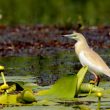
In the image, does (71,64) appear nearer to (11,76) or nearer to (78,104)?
(11,76)

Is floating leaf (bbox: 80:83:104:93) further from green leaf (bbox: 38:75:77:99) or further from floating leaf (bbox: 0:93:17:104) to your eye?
floating leaf (bbox: 0:93:17:104)

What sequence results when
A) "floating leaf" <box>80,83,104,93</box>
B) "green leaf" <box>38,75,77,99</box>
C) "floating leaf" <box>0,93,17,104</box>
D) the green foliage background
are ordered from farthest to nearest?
the green foliage background, "floating leaf" <box>80,83,104,93</box>, "green leaf" <box>38,75,77,99</box>, "floating leaf" <box>0,93,17,104</box>

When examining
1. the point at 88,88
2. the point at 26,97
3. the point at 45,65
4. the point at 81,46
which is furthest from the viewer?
the point at 45,65

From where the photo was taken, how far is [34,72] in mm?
10719

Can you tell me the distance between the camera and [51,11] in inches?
906

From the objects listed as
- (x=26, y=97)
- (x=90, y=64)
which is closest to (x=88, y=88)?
(x=26, y=97)

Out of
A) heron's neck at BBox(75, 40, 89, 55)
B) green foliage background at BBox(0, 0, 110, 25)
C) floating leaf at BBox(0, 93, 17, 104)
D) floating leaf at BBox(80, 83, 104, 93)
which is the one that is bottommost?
floating leaf at BBox(0, 93, 17, 104)

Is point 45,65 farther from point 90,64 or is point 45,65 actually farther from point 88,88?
point 88,88

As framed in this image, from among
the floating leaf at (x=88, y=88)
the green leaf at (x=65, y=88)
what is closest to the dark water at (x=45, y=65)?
the floating leaf at (x=88, y=88)

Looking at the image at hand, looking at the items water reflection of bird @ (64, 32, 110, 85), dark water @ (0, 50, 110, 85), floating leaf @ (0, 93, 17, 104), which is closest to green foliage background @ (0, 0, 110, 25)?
dark water @ (0, 50, 110, 85)

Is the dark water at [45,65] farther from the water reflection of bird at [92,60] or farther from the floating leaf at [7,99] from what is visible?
the floating leaf at [7,99]

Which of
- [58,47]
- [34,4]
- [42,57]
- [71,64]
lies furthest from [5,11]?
[71,64]

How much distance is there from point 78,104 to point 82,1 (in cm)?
1736

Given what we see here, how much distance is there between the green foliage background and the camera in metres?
22.1
